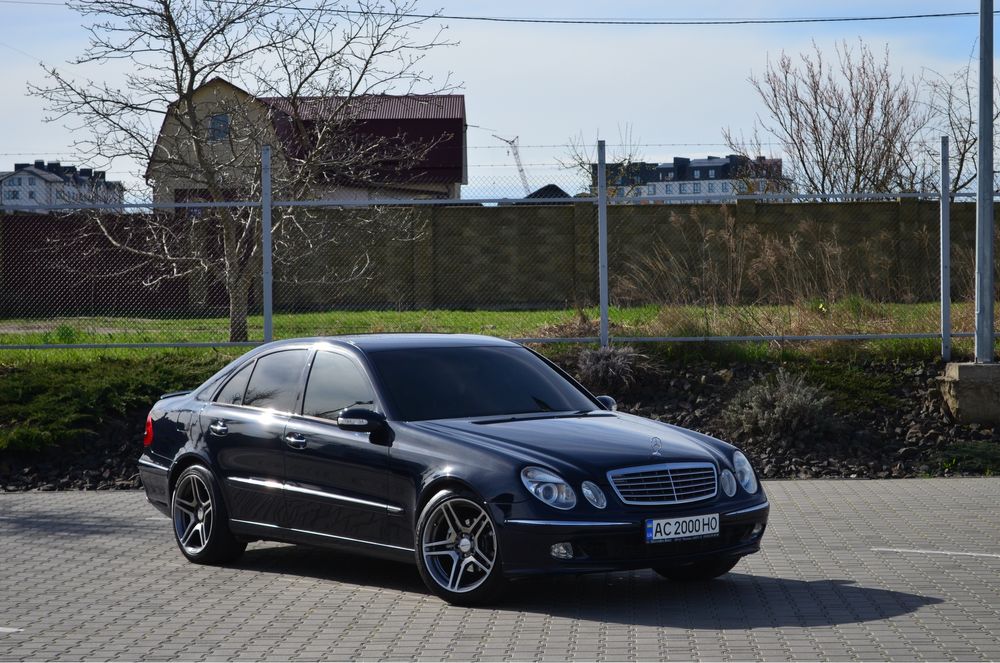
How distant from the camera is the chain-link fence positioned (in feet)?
54.0

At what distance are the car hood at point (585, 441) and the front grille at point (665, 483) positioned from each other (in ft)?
0.17

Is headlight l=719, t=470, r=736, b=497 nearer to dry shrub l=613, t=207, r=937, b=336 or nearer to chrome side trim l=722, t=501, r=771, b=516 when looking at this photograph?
chrome side trim l=722, t=501, r=771, b=516

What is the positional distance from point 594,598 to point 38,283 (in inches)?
707

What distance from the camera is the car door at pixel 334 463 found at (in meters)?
7.85

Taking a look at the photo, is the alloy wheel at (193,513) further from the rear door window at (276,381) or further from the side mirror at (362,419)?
the side mirror at (362,419)

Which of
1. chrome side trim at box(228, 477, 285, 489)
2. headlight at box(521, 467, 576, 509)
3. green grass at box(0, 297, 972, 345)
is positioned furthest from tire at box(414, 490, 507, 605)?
green grass at box(0, 297, 972, 345)

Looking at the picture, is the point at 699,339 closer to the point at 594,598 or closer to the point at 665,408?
the point at 665,408

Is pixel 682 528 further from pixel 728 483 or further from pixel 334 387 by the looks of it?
pixel 334 387

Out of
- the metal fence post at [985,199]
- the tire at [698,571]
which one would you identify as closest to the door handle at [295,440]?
the tire at [698,571]

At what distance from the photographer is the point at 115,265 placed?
2436 cm

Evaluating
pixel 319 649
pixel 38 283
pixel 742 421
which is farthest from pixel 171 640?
pixel 38 283

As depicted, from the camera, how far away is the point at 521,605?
736cm

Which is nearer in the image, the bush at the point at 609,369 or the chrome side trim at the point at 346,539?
the chrome side trim at the point at 346,539

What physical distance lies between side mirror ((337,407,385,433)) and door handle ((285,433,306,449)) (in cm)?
51
